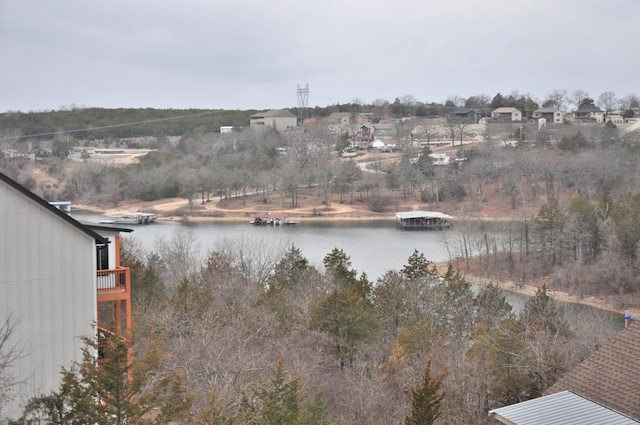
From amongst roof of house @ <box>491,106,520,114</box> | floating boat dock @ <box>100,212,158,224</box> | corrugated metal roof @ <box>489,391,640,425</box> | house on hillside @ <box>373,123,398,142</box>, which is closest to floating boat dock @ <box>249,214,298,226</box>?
floating boat dock @ <box>100,212,158,224</box>

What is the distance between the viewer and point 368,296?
58.3 feet

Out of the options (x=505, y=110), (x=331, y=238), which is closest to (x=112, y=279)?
(x=331, y=238)

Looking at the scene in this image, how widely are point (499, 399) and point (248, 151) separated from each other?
2271 inches

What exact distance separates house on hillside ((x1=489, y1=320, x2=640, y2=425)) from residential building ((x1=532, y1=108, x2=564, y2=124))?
7314 centimetres

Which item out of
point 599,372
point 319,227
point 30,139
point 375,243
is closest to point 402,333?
point 599,372

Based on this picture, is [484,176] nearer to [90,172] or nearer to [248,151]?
[248,151]

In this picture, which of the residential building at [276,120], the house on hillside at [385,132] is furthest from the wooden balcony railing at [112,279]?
the residential building at [276,120]

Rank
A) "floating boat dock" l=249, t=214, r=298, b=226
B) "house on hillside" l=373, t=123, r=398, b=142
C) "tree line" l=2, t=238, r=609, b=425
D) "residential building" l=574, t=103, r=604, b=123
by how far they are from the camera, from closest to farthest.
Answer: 1. "tree line" l=2, t=238, r=609, b=425
2. "floating boat dock" l=249, t=214, r=298, b=226
3. "house on hillside" l=373, t=123, r=398, b=142
4. "residential building" l=574, t=103, r=604, b=123

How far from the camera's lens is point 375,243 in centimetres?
3688

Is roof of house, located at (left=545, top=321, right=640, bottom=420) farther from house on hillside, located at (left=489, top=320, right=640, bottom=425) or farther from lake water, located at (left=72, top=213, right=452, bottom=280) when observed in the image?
lake water, located at (left=72, top=213, right=452, bottom=280)

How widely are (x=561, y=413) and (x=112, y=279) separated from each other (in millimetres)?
5639

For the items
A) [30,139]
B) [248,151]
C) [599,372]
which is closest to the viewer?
[599,372]

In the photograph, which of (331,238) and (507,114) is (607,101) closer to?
(507,114)

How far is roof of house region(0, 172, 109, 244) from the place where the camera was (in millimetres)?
8469
